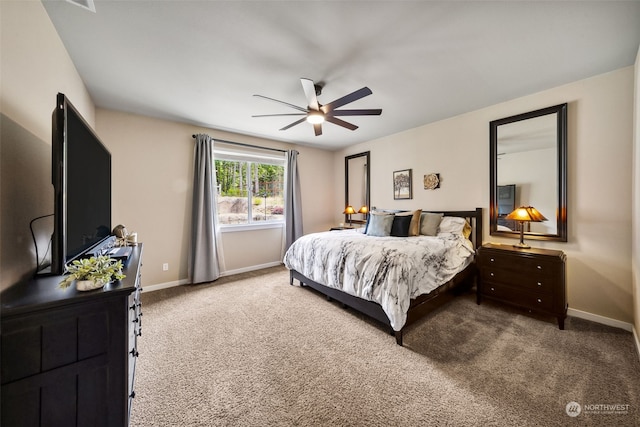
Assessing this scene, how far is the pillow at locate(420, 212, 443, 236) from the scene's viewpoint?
11.1ft

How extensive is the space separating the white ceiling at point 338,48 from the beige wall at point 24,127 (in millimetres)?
305

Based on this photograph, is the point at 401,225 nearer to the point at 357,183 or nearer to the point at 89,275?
the point at 357,183

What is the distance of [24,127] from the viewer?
1.33 m

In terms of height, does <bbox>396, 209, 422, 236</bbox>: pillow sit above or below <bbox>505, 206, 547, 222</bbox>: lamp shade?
below

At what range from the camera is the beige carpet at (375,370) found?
1425mm

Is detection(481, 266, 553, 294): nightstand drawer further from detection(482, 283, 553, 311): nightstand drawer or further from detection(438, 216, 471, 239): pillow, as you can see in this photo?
detection(438, 216, 471, 239): pillow

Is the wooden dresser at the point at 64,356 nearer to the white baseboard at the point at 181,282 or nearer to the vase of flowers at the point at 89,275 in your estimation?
the vase of flowers at the point at 89,275

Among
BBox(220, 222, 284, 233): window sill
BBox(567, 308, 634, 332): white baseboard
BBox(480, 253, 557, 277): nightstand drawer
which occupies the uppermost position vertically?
BBox(220, 222, 284, 233): window sill

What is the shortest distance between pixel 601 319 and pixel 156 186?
18.6 ft

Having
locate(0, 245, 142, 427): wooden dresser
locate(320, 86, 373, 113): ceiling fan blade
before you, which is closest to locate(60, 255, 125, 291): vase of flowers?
locate(0, 245, 142, 427): wooden dresser

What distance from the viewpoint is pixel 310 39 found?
1.87 metres

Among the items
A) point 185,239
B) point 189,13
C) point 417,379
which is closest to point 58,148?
point 189,13

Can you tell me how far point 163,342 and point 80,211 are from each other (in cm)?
147

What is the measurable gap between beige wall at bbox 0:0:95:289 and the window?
255 centimetres
